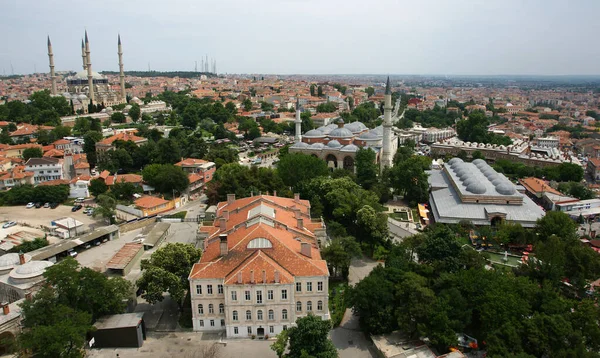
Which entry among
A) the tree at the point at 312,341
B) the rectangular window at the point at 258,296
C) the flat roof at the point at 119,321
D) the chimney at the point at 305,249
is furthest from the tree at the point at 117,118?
the tree at the point at 312,341

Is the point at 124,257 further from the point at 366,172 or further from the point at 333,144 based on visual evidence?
the point at 333,144

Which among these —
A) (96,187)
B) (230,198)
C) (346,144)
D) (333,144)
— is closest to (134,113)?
(96,187)

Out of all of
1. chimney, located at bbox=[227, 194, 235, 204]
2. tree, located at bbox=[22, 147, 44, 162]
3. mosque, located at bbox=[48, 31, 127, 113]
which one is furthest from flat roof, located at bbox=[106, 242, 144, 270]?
mosque, located at bbox=[48, 31, 127, 113]

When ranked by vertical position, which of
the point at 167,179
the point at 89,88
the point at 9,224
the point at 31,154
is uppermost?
the point at 89,88

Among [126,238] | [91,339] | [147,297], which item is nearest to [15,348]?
[91,339]

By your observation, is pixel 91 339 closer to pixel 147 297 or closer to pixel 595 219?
pixel 147 297

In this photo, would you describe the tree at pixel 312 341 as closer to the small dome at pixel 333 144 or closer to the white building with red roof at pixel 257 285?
the white building with red roof at pixel 257 285
